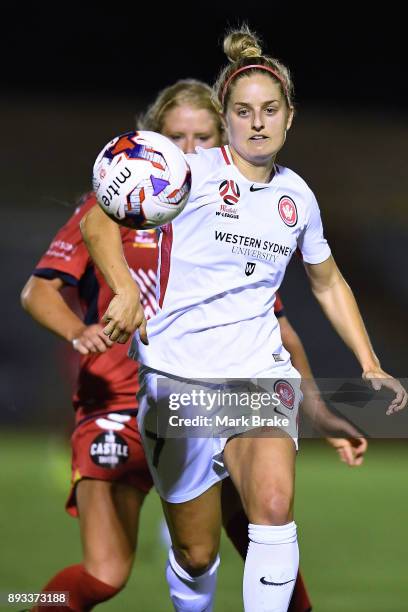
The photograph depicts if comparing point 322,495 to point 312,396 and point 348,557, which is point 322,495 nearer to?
point 348,557

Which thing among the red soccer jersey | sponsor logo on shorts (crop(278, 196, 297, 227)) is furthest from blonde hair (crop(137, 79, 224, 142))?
sponsor logo on shorts (crop(278, 196, 297, 227))

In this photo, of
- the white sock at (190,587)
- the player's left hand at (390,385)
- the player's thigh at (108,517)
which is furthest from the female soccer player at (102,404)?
the player's left hand at (390,385)

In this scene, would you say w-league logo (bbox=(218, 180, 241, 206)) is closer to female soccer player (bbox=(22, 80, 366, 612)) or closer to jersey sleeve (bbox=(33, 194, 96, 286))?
female soccer player (bbox=(22, 80, 366, 612))

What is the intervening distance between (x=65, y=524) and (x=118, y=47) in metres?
8.07

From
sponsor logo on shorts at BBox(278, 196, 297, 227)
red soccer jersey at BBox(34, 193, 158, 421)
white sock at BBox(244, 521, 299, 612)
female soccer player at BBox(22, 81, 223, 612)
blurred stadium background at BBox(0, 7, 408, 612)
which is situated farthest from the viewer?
blurred stadium background at BBox(0, 7, 408, 612)

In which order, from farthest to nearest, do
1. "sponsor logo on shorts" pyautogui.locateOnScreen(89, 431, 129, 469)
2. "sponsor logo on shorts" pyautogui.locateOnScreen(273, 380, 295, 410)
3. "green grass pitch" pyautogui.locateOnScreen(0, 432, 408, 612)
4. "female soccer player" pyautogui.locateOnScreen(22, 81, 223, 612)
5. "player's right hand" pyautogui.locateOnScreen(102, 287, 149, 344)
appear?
"green grass pitch" pyautogui.locateOnScreen(0, 432, 408, 612), "sponsor logo on shorts" pyautogui.locateOnScreen(89, 431, 129, 469), "female soccer player" pyautogui.locateOnScreen(22, 81, 223, 612), "sponsor logo on shorts" pyautogui.locateOnScreen(273, 380, 295, 410), "player's right hand" pyautogui.locateOnScreen(102, 287, 149, 344)

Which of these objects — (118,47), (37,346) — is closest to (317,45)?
(118,47)

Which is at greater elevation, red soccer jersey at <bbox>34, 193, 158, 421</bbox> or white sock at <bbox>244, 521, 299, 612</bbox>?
red soccer jersey at <bbox>34, 193, 158, 421</bbox>

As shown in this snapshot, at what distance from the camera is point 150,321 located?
3.24 meters

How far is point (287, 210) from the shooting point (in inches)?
125

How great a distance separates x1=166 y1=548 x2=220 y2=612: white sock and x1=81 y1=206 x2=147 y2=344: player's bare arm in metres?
0.91

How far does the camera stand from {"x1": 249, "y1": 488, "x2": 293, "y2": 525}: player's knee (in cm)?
279

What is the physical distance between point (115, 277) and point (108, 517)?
3.55 ft

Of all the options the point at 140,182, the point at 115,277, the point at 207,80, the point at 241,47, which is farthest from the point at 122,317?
the point at 207,80
